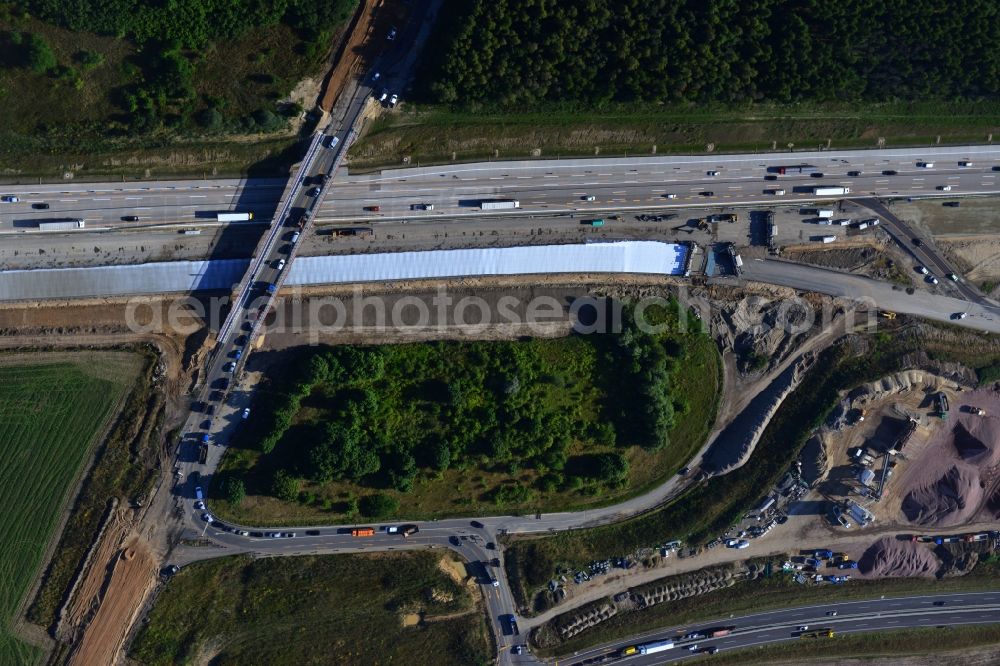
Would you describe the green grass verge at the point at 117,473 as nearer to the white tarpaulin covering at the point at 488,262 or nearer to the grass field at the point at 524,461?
the grass field at the point at 524,461

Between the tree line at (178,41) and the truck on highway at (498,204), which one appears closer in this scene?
the tree line at (178,41)

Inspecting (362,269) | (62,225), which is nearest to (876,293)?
(362,269)

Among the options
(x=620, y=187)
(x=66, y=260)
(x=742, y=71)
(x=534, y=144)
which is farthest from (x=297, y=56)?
(x=742, y=71)

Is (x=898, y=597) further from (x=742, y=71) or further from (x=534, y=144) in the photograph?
(x=534, y=144)

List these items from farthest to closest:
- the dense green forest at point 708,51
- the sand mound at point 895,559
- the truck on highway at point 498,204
Result: the sand mound at point 895,559 → the truck on highway at point 498,204 → the dense green forest at point 708,51

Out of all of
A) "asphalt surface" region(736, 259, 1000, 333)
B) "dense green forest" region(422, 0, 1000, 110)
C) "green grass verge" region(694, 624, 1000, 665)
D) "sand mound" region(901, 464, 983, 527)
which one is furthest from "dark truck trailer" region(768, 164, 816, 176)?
"green grass verge" region(694, 624, 1000, 665)

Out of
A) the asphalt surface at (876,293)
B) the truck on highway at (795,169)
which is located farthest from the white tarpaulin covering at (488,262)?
the truck on highway at (795,169)
